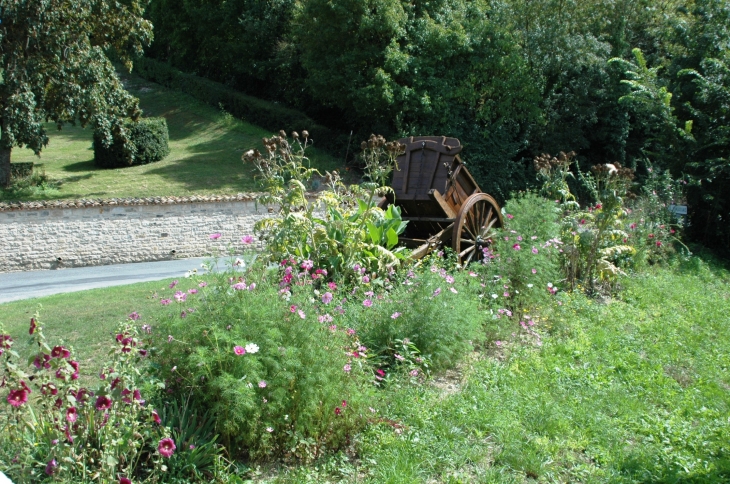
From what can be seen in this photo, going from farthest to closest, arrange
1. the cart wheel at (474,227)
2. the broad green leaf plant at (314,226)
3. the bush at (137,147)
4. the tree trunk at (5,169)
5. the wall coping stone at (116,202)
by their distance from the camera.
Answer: the bush at (137,147), the tree trunk at (5,169), the wall coping stone at (116,202), the cart wheel at (474,227), the broad green leaf plant at (314,226)

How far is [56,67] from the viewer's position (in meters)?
16.2

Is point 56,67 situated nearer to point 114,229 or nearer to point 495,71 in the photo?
point 114,229

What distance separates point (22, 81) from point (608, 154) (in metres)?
18.5

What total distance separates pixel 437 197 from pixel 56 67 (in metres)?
12.5

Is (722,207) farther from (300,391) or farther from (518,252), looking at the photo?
(300,391)

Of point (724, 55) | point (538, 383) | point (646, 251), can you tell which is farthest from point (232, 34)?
point (538, 383)

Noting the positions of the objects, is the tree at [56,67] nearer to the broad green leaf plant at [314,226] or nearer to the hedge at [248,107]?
the hedge at [248,107]

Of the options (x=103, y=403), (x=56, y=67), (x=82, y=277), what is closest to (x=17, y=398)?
(x=103, y=403)

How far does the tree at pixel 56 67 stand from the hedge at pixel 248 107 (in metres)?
6.54

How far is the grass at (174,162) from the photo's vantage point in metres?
18.2

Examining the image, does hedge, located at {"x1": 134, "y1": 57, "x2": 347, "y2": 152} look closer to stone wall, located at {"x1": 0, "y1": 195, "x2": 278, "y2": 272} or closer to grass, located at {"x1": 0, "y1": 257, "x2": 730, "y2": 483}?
stone wall, located at {"x1": 0, "y1": 195, "x2": 278, "y2": 272}

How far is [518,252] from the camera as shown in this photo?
23.0 feet

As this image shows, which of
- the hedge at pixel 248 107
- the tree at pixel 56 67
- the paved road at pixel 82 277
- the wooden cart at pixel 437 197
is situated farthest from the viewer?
the hedge at pixel 248 107

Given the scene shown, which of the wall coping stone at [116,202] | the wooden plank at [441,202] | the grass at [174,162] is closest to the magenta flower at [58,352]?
the wooden plank at [441,202]
